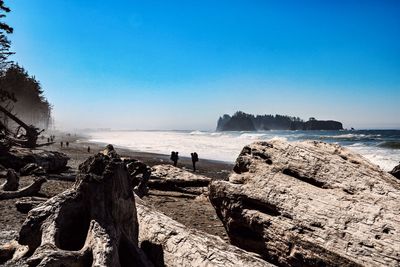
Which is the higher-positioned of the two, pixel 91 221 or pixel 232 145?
pixel 91 221

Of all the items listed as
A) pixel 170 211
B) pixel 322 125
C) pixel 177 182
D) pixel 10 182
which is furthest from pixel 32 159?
pixel 322 125

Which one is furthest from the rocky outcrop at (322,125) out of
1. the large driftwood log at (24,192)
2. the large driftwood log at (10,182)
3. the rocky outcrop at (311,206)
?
the rocky outcrop at (311,206)

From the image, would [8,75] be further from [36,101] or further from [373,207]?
[373,207]

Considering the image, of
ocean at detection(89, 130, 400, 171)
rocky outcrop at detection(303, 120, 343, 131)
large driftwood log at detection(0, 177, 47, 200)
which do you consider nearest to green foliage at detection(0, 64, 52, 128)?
ocean at detection(89, 130, 400, 171)

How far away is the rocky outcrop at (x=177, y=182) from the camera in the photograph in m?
13.3

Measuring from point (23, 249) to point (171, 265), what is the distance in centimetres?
245

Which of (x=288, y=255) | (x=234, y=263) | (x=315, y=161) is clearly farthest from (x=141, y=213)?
(x=315, y=161)

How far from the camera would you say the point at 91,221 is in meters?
4.23

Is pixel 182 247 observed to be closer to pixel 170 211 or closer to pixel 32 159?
pixel 170 211

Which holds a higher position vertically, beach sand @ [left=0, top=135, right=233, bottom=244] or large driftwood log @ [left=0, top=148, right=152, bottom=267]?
large driftwood log @ [left=0, top=148, right=152, bottom=267]

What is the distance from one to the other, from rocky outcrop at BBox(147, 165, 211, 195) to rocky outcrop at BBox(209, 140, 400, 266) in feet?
22.1

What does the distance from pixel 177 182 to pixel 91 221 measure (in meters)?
9.53

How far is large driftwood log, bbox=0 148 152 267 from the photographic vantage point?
396 cm

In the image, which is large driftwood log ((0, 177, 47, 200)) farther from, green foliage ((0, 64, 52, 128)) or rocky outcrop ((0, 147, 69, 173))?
green foliage ((0, 64, 52, 128))
